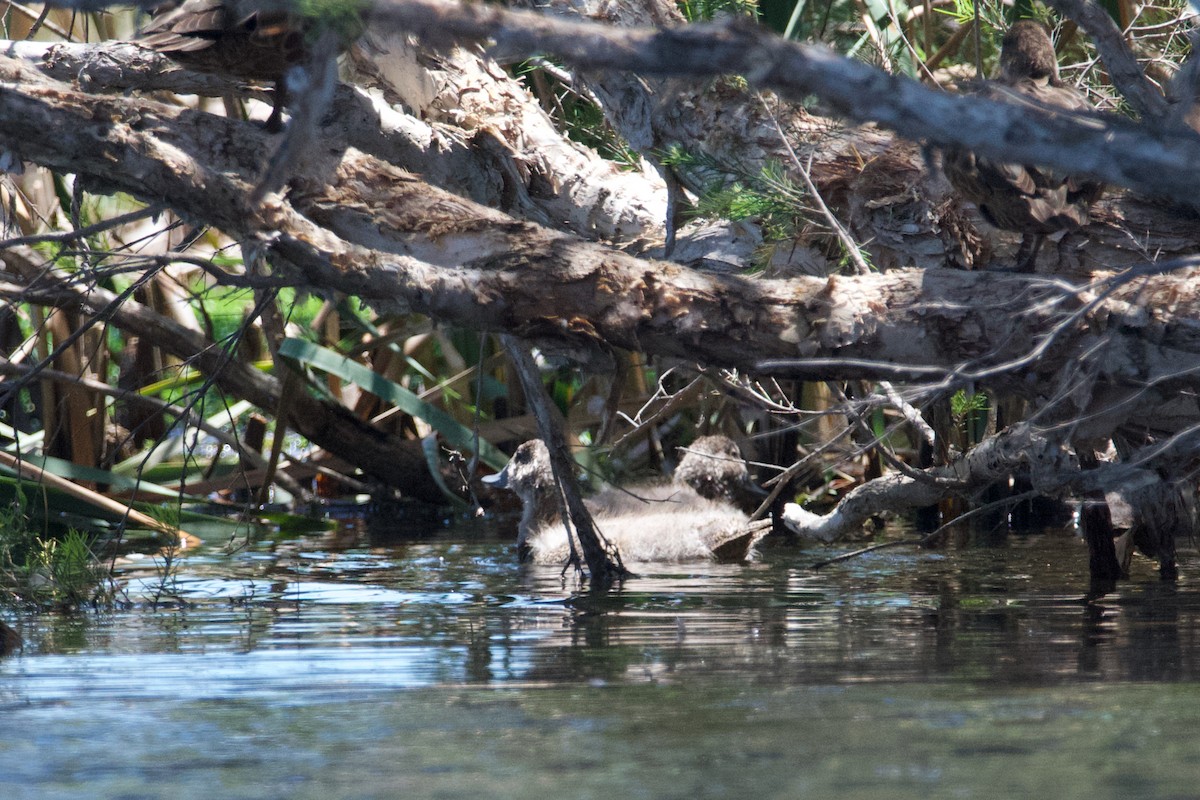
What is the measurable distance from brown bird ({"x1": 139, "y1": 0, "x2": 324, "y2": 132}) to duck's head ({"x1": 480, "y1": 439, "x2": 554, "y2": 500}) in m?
2.94

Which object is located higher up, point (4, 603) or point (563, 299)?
point (563, 299)

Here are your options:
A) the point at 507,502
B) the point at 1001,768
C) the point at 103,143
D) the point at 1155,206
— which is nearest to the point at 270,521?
the point at 507,502

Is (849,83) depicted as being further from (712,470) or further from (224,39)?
(712,470)

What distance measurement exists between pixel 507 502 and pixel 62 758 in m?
6.45

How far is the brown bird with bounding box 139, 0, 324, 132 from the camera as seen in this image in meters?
4.08

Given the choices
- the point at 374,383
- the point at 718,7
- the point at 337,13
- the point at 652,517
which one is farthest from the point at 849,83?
the point at 374,383

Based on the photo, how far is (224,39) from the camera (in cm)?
414

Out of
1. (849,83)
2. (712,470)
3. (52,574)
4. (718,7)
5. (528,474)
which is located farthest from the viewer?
(712,470)

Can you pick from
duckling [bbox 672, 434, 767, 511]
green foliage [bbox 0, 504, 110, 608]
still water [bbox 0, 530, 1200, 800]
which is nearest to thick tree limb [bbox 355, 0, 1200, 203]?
still water [bbox 0, 530, 1200, 800]

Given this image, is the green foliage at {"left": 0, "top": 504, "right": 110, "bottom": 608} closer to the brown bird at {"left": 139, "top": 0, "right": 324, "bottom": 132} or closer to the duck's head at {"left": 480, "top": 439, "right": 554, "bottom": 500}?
the brown bird at {"left": 139, "top": 0, "right": 324, "bottom": 132}

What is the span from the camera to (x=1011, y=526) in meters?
7.40

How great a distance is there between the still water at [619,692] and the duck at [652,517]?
0.88 meters

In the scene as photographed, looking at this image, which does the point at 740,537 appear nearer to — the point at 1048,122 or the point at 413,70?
the point at 413,70

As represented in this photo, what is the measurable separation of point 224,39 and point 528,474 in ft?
10.8
